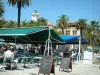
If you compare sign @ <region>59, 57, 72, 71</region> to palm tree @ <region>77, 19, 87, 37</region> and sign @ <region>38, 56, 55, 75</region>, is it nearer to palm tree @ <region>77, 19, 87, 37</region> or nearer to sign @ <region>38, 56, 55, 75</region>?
sign @ <region>38, 56, 55, 75</region>

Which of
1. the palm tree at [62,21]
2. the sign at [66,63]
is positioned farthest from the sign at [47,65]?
the palm tree at [62,21]

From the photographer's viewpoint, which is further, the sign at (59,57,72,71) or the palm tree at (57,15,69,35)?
the palm tree at (57,15,69,35)

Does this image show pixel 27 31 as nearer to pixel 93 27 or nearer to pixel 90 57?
pixel 90 57

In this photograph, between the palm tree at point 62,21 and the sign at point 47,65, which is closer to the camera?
the sign at point 47,65

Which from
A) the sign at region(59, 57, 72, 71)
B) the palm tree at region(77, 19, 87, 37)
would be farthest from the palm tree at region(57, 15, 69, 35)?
the sign at region(59, 57, 72, 71)

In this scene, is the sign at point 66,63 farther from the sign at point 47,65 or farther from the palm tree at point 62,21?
the palm tree at point 62,21

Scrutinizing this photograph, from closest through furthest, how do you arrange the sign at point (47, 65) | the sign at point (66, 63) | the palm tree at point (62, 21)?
the sign at point (47, 65)
the sign at point (66, 63)
the palm tree at point (62, 21)

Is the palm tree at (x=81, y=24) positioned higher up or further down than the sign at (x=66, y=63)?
higher up

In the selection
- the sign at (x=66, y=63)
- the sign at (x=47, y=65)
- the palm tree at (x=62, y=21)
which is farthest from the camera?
the palm tree at (x=62, y=21)

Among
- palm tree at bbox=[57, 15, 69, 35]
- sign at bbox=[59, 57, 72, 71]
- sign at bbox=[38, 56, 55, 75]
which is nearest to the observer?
sign at bbox=[38, 56, 55, 75]

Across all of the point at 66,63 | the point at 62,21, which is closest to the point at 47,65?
the point at 66,63

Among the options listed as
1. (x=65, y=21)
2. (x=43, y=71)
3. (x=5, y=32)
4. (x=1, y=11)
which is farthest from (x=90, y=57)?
(x=65, y=21)

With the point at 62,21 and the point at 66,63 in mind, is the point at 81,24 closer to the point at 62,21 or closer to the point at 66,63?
the point at 62,21

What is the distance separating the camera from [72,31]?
79.2 meters
